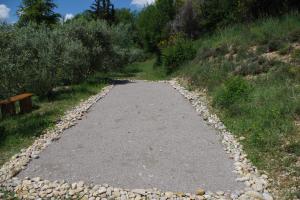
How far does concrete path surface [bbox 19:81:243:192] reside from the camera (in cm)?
466

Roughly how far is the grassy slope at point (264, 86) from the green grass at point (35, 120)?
4.17 metres

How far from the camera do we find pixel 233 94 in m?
8.09

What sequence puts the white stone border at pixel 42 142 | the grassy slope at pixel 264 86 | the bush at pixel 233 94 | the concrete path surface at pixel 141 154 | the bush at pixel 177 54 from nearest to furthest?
the concrete path surface at pixel 141 154
the grassy slope at pixel 264 86
the white stone border at pixel 42 142
the bush at pixel 233 94
the bush at pixel 177 54

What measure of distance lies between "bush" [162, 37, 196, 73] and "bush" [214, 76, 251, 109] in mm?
8133

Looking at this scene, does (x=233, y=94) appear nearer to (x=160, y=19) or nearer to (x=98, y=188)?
(x=98, y=188)

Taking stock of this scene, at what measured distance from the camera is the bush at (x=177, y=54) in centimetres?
1648

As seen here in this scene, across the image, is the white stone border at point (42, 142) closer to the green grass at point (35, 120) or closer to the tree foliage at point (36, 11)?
the green grass at point (35, 120)

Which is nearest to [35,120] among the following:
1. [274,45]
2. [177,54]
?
[274,45]

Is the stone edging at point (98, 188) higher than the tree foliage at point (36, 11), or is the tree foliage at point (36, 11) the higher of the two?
the tree foliage at point (36, 11)

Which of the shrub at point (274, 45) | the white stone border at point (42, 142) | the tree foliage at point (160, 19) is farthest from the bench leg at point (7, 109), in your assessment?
the tree foliage at point (160, 19)

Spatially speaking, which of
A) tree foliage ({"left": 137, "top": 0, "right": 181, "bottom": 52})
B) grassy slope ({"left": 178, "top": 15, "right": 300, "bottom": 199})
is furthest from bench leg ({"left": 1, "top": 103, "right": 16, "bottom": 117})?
tree foliage ({"left": 137, "top": 0, "right": 181, "bottom": 52})

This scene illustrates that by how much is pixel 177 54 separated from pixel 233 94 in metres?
9.13

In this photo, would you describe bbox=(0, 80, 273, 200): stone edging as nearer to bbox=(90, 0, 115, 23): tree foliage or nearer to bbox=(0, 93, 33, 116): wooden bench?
bbox=(0, 93, 33, 116): wooden bench

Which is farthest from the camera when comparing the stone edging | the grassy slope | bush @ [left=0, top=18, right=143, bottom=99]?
bush @ [left=0, top=18, right=143, bottom=99]
